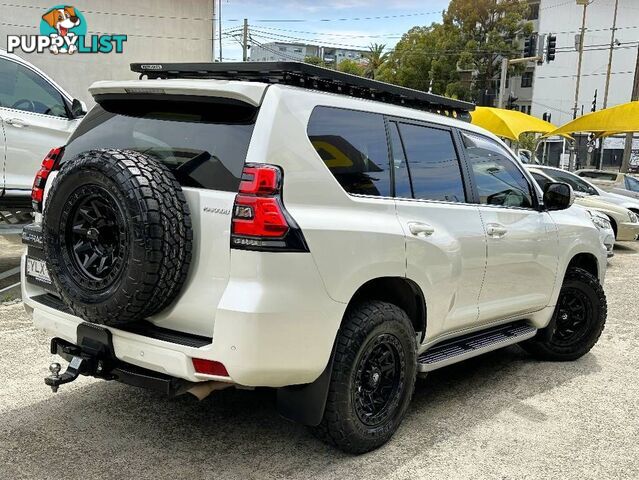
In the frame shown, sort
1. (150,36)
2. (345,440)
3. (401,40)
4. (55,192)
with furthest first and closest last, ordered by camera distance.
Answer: (401,40) → (150,36) → (345,440) → (55,192)

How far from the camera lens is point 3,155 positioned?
6.88m

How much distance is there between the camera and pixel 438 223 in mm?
3826

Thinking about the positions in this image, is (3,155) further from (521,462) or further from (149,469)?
(521,462)

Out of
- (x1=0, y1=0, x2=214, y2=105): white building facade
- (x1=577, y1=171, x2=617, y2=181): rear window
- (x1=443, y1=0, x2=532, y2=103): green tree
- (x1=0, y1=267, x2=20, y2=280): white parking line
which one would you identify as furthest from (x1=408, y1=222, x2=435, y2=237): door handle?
(x1=443, y1=0, x2=532, y2=103): green tree

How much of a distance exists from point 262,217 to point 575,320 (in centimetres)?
369

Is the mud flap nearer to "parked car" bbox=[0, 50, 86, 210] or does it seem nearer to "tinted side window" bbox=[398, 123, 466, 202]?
"tinted side window" bbox=[398, 123, 466, 202]

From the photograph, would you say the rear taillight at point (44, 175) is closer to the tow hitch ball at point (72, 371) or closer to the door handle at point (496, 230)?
the tow hitch ball at point (72, 371)

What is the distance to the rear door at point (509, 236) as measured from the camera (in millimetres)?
4336

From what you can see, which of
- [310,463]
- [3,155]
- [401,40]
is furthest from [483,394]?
[401,40]

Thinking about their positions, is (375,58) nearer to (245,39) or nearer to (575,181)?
(245,39)

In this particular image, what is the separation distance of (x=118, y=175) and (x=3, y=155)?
15.6ft

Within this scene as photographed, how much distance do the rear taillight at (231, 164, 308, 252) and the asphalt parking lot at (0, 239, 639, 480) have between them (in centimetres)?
124

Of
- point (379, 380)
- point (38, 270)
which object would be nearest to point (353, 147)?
point (379, 380)

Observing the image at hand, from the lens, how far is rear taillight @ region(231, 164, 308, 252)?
2.81m
